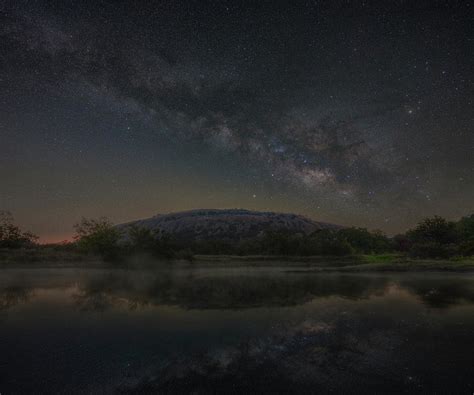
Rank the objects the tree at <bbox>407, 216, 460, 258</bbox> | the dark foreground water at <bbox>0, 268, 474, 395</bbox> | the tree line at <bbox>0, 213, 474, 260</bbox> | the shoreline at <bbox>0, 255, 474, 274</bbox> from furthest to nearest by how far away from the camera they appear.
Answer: the tree at <bbox>407, 216, 460, 258</bbox>, the tree line at <bbox>0, 213, 474, 260</bbox>, the shoreline at <bbox>0, 255, 474, 274</bbox>, the dark foreground water at <bbox>0, 268, 474, 395</bbox>

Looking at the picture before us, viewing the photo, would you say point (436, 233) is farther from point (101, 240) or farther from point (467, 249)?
point (101, 240)

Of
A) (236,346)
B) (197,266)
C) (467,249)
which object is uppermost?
(467,249)

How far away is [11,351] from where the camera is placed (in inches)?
416

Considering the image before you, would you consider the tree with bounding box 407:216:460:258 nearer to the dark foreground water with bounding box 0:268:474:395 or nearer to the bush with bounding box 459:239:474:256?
the bush with bounding box 459:239:474:256

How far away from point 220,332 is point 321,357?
478cm

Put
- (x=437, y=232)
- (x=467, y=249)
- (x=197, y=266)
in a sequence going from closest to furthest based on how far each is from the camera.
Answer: (x=197, y=266) → (x=467, y=249) → (x=437, y=232)

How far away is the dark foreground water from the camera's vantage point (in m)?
8.05

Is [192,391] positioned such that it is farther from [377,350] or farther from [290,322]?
[290,322]

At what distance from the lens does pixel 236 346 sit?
1114cm

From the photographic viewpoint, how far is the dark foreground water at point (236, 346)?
805cm

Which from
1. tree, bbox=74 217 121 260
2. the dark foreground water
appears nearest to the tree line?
tree, bbox=74 217 121 260

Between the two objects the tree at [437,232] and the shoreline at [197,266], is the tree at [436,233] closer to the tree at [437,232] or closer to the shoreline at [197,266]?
the tree at [437,232]

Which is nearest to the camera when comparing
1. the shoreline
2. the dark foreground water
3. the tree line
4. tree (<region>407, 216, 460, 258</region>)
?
the dark foreground water

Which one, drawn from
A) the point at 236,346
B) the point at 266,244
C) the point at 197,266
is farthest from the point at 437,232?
the point at 236,346
